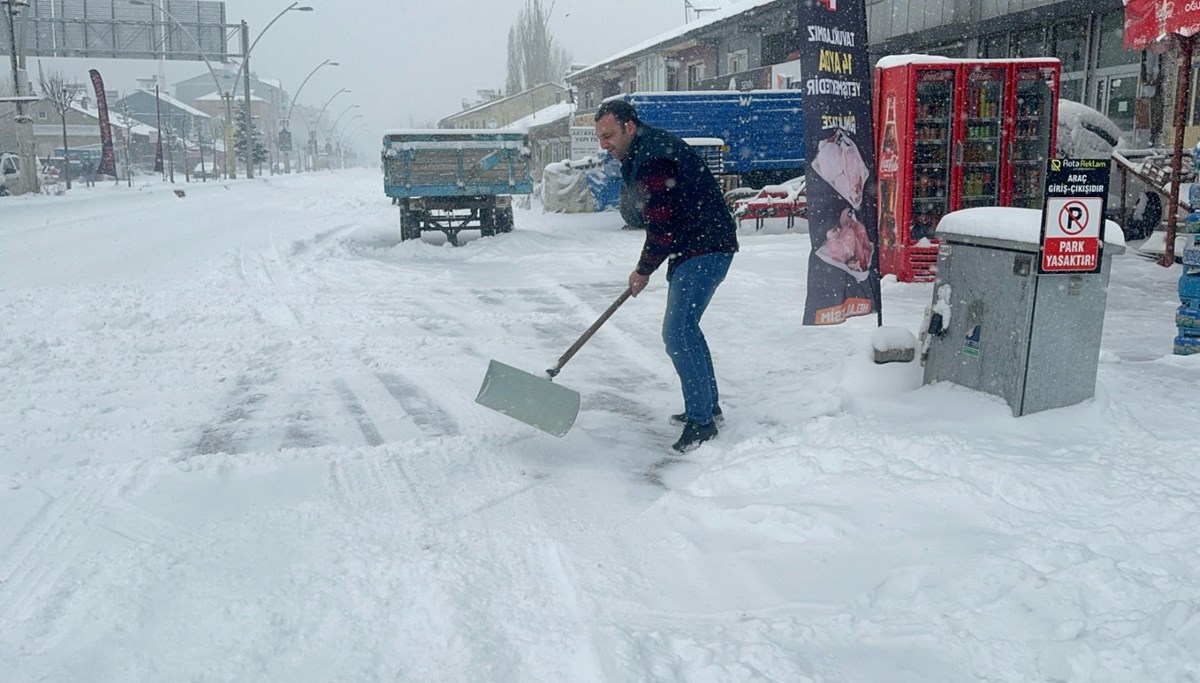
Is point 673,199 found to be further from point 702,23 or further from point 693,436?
point 702,23

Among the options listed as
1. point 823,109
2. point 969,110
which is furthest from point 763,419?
point 969,110

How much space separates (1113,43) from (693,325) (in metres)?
13.4

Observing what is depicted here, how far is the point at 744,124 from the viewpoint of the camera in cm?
1831

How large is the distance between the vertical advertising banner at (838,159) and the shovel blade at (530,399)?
7.82 ft

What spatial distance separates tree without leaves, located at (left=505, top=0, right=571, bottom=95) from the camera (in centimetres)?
6781

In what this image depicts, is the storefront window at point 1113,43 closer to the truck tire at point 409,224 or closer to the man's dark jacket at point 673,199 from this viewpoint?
the truck tire at point 409,224

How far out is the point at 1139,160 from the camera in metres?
12.3

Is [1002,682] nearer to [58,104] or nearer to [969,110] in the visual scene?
[969,110]

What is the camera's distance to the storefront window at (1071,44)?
14805mm

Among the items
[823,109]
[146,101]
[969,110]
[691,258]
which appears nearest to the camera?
[691,258]

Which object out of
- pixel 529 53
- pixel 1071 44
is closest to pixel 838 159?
pixel 1071 44

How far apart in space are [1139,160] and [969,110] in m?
4.20

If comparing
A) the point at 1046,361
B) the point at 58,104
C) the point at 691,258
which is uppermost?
the point at 58,104

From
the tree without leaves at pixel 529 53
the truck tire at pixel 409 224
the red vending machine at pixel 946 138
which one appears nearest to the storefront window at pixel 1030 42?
the red vending machine at pixel 946 138
